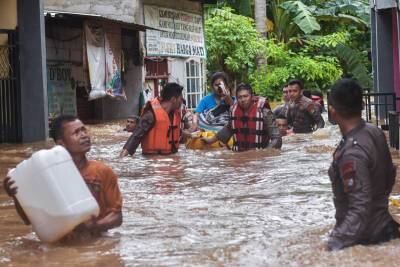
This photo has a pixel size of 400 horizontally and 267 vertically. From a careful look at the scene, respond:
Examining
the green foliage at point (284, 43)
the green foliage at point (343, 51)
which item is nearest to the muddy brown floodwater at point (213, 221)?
the green foliage at point (343, 51)

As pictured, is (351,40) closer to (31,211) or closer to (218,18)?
(218,18)

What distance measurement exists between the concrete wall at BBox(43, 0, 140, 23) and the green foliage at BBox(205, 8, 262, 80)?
24.4 feet

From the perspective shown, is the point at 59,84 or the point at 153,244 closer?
the point at 153,244

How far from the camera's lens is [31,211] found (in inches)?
198

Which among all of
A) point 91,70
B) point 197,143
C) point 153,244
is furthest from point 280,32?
point 153,244

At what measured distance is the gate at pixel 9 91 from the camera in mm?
14805

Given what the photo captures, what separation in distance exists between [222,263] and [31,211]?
1.21 metres

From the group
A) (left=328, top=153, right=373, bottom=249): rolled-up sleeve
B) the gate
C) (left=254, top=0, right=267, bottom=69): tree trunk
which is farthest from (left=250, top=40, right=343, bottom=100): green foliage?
(left=328, top=153, right=373, bottom=249): rolled-up sleeve

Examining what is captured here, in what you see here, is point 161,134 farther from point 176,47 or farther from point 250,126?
point 176,47

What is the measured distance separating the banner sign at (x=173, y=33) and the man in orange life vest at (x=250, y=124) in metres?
11.9

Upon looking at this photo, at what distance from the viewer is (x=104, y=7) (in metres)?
22.1

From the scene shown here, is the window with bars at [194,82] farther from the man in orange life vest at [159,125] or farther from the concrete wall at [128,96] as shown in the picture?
the man in orange life vest at [159,125]

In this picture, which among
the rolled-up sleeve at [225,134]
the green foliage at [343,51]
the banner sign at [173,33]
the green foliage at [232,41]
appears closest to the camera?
the rolled-up sleeve at [225,134]

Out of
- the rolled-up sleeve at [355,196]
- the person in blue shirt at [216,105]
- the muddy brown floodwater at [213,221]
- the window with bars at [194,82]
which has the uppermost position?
the window with bars at [194,82]
